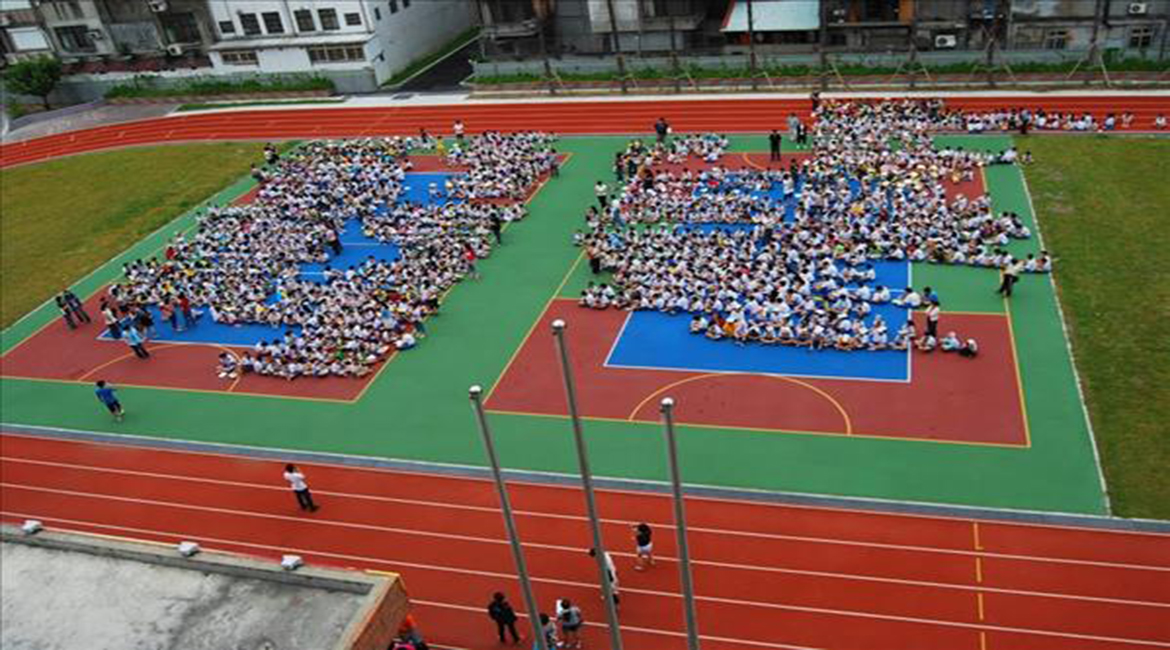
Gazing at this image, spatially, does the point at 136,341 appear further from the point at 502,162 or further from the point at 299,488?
the point at 502,162

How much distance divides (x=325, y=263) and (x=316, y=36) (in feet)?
89.3

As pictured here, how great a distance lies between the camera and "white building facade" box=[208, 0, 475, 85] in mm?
51656

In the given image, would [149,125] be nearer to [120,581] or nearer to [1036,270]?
[120,581]

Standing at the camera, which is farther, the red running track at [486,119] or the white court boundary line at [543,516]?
the red running track at [486,119]

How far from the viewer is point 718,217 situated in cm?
3002

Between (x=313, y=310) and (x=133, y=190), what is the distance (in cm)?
1999

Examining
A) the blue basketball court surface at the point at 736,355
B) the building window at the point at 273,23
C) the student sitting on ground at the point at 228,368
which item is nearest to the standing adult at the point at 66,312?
the student sitting on ground at the point at 228,368

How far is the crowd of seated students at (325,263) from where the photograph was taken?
84.6ft

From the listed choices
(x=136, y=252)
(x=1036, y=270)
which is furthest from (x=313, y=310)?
(x=1036, y=270)

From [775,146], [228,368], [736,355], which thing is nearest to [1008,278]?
[736,355]

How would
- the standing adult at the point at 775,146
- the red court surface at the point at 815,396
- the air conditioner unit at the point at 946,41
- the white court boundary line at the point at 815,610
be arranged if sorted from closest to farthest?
the white court boundary line at the point at 815,610 → the red court surface at the point at 815,396 → the standing adult at the point at 775,146 → the air conditioner unit at the point at 946,41

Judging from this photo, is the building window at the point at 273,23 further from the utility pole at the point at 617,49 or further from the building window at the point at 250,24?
the utility pole at the point at 617,49

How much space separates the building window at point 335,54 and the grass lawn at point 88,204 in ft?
32.6

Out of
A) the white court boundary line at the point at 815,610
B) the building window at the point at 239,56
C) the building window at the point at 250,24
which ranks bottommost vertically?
the white court boundary line at the point at 815,610
